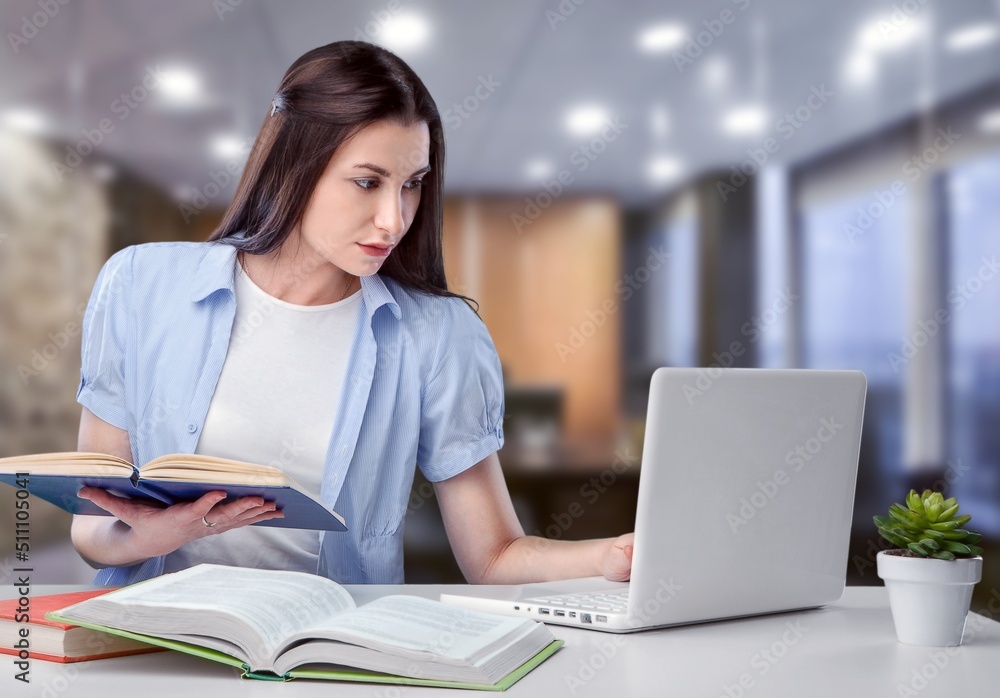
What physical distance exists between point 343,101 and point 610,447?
2.20 meters

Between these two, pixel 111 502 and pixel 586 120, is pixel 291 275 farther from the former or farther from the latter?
pixel 586 120

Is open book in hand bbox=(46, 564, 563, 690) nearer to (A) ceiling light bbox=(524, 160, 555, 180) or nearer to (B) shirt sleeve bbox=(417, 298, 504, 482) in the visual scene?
(B) shirt sleeve bbox=(417, 298, 504, 482)

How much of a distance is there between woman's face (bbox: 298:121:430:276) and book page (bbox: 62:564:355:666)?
66 centimetres

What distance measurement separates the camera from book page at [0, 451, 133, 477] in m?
0.93

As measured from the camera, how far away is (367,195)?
1491 mm

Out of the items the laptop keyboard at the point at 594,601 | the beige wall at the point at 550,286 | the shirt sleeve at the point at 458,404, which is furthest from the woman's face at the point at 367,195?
the beige wall at the point at 550,286

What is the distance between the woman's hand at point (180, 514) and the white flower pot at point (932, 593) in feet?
2.20

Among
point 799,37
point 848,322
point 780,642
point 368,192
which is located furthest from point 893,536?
point 799,37

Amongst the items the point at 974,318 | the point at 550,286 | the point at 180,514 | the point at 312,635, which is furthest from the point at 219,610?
the point at 974,318

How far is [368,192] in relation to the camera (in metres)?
1.49

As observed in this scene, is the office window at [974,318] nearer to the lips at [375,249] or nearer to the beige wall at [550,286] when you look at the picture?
the beige wall at [550,286]

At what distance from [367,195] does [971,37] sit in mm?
3004

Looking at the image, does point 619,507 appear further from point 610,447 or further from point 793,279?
point 793,279

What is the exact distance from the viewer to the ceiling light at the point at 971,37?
11.6ft
